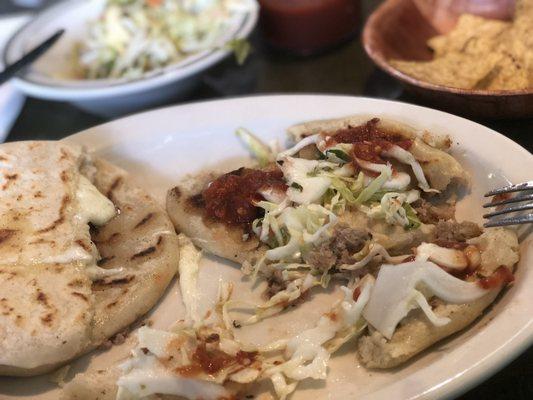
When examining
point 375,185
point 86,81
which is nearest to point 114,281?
point 375,185

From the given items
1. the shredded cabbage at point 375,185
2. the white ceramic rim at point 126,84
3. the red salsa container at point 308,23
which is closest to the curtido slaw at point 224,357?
the shredded cabbage at point 375,185

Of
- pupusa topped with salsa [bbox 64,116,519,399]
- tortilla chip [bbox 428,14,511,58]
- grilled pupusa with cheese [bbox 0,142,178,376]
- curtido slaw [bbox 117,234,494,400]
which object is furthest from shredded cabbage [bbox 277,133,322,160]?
tortilla chip [bbox 428,14,511,58]

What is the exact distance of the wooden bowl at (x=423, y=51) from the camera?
8.08ft

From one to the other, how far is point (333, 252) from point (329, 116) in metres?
0.80

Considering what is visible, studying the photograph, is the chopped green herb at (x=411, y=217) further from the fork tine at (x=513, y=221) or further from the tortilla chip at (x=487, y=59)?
the tortilla chip at (x=487, y=59)

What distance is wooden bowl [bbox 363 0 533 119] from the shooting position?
246 cm

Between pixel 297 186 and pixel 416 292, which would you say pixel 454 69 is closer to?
pixel 297 186

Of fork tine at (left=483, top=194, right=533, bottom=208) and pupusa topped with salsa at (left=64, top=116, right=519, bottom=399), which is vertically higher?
fork tine at (left=483, top=194, right=533, bottom=208)

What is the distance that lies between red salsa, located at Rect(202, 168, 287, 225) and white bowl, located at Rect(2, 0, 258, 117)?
1061 millimetres

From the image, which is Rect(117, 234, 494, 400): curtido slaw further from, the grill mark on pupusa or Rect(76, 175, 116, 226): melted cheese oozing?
Rect(76, 175, 116, 226): melted cheese oozing

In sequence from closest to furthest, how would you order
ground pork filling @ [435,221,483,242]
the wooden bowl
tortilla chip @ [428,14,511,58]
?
ground pork filling @ [435,221,483,242], the wooden bowl, tortilla chip @ [428,14,511,58]

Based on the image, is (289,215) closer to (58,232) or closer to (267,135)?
(267,135)

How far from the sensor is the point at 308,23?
3605 mm

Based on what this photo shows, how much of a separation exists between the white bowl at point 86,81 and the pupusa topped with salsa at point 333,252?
2.81 feet
